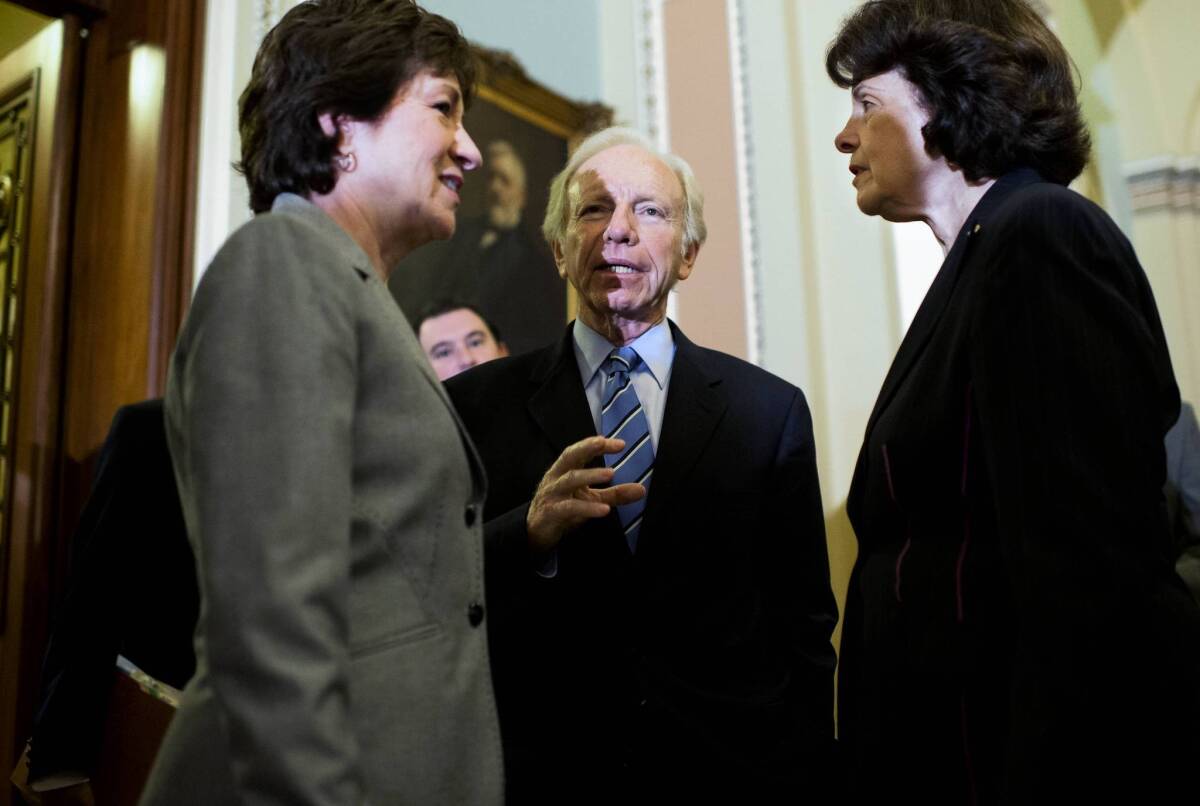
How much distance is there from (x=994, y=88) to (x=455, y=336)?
2.28m

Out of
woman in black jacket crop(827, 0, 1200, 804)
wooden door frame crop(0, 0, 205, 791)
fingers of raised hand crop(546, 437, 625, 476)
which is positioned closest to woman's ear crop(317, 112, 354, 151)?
fingers of raised hand crop(546, 437, 625, 476)

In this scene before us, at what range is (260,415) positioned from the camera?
3.73 feet

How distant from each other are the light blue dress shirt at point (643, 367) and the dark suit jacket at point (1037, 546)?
0.77 m

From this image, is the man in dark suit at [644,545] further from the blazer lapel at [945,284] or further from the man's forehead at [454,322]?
the man's forehead at [454,322]

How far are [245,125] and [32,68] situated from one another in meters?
2.11

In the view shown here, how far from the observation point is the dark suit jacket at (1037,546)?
1.22 m

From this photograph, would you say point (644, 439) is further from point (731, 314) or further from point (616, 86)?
point (616, 86)

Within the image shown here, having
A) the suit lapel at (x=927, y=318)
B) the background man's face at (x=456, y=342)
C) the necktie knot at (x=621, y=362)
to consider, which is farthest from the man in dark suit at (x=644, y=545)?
the background man's face at (x=456, y=342)

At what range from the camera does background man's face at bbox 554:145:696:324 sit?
91.0 inches

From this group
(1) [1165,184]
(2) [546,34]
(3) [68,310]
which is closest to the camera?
(3) [68,310]

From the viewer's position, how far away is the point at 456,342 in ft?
12.0

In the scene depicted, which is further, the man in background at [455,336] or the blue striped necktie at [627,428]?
the man in background at [455,336]

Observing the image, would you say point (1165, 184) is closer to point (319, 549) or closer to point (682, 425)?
point (682, 425)

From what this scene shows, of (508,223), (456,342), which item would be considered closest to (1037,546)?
(456,342)
